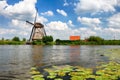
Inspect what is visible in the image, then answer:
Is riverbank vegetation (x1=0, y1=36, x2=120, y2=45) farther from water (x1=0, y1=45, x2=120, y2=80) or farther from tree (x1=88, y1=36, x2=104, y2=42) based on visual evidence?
water (x1=0, y1=45, x2=120, y2=80)

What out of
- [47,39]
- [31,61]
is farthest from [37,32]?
[31,61]

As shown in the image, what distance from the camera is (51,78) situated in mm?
8008

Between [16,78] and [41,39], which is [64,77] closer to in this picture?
[16,78]

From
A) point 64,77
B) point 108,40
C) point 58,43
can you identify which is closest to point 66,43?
point 58,43

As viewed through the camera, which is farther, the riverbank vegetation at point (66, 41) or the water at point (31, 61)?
the riverbank vegetation at point (66, 41)

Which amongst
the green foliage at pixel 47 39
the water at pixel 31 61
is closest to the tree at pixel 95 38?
the green foliage at pixel 47 39

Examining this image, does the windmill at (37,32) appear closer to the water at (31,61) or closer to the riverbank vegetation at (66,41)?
the riverbank vegetation at (66,41)

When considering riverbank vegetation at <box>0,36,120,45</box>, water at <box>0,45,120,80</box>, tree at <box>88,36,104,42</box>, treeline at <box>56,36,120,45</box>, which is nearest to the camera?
water at <box>0,45,120,80</box>

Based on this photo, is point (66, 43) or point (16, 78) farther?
point (66, 43)

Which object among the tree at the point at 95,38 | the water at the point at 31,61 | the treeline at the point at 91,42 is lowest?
the water at the point at 31,61

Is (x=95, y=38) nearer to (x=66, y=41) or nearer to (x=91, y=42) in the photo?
(x=91, y=42)

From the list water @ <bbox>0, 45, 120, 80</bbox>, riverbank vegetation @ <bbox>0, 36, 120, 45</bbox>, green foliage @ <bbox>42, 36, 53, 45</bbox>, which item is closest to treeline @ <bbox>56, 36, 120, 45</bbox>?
riverbank vegetation @ <bbox>0, 36, 120, 45</bbox>

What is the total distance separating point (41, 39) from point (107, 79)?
64.0 metres

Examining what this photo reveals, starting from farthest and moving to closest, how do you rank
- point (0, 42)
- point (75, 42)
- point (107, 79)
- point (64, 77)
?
1. point (0, 42)
2. point (75, 42)
3. point (64, 77)
4. point (107, 79)
